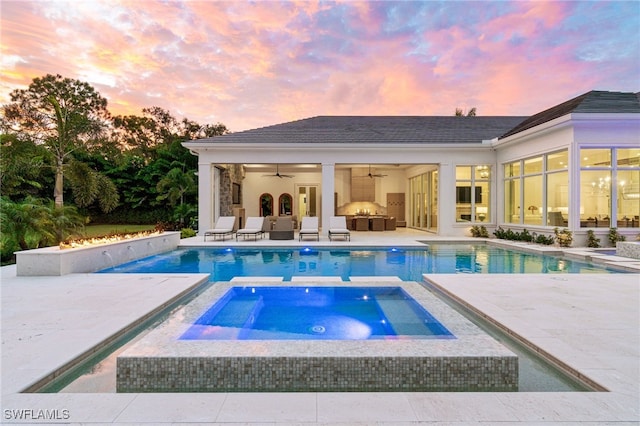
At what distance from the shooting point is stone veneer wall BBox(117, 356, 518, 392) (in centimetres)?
284

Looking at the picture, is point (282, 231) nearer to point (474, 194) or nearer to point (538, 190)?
point (474, 194)

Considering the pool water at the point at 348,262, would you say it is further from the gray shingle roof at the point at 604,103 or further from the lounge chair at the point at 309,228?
the gray shingle roof at the point at 604,103

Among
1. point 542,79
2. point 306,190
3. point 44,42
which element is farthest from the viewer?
point 306,190

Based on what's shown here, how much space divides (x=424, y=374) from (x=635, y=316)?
135 inches

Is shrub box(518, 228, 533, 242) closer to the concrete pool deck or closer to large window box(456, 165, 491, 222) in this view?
large window box(456, 165, 491, 222)

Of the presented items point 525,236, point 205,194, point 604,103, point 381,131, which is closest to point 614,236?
point 525,236

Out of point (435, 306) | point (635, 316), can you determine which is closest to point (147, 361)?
point (435, 306)

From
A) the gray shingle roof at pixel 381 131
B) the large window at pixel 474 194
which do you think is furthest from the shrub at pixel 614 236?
the gray shingle roof at pixel 381 131

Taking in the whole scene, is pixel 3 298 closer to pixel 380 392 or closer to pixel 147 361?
pixel 147 361

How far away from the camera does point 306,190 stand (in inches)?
827

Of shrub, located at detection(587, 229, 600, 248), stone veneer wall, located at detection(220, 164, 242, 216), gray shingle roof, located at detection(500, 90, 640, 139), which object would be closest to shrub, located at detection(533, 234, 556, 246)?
shrub, located at detection(587, 229, 600, 248)

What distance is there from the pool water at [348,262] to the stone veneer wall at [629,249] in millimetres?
1456

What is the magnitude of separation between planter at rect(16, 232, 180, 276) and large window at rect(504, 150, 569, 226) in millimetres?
13127

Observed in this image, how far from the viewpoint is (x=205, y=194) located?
15086mm
